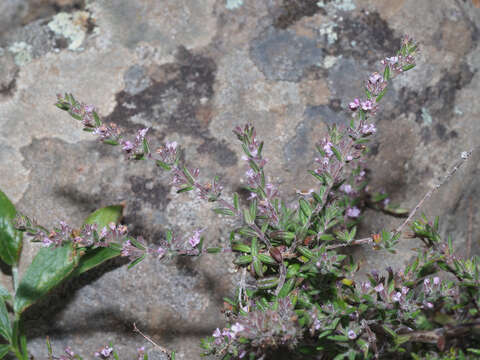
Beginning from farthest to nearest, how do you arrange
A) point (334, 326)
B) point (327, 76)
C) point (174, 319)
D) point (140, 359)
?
point (327, 76) < point (174, 319) < point (140, 359) < point (334, 326)

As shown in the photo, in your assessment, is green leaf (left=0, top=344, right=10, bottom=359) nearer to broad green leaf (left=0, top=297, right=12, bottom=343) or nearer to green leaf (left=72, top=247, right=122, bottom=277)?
broad green leaf (left=0, top=297, right=12, bottom=343)

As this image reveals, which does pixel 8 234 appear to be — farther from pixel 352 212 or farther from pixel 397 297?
pixel 397 297

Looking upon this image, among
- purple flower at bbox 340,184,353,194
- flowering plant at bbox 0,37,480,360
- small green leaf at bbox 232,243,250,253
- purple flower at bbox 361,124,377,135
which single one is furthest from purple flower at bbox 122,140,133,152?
purple flower at bbox 340,184,353,194

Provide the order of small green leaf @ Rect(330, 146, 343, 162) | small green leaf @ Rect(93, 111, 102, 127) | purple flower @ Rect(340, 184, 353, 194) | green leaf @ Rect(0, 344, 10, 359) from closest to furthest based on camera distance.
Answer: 1. small green leaf @ Rect(93, 111, 102, 127)
2. small green leaf @ Rect(330, 146, 343, 162)
3. green leaf @ Rect(0, 344, 10, 359)
4. purple flower @ Rect(340, 184, 353, 194)

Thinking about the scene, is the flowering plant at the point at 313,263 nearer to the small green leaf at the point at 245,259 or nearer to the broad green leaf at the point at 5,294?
the small green leaf at the point at 245,259

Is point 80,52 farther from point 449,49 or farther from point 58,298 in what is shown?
point 449,49

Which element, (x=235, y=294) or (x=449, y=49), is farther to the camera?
(x=449, y=49)

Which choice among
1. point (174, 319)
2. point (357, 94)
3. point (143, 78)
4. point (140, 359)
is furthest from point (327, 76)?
point (140, 359)
